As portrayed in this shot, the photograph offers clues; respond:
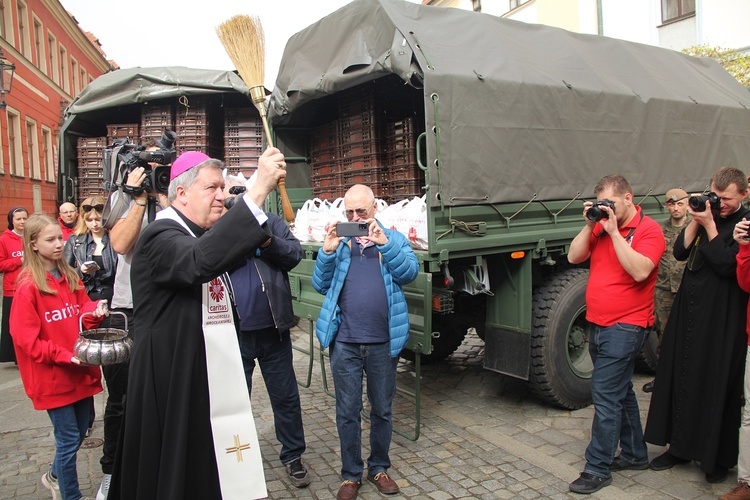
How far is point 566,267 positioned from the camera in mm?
5398

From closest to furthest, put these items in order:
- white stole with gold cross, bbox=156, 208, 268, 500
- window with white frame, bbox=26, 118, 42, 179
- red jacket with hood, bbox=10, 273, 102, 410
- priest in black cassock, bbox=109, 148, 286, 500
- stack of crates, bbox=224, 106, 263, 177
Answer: priest in black cassock, bbox=109, 148, 286, 500, white stole with gold cross, bbox=156, 208, 268, 500, red jacket with hood, bbox=10, 273, 102, 410, stack of crates, bbox=224, 106, 263, 177, window with white frame, bbox=26, 118, 42, 179

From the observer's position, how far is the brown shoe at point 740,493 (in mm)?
3451

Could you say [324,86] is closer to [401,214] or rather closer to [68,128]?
[401,214]

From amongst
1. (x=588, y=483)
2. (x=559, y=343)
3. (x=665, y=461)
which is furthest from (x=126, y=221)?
(x=665, y=461)

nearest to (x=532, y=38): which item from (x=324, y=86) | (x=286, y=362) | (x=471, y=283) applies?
(x=324, y=86)

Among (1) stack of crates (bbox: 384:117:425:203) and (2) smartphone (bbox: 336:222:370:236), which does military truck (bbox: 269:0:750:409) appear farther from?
(2) smartphone (bbox: 336:222:370:236)

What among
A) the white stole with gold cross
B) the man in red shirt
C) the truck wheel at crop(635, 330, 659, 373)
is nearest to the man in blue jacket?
the man in red shirt

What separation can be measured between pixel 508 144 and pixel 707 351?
1.98 metres

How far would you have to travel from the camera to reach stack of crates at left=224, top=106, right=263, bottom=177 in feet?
25.2

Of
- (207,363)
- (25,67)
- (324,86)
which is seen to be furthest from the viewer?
(25,67)

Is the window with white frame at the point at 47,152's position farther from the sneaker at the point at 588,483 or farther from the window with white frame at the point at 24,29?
the sneaker at the point at 588,483

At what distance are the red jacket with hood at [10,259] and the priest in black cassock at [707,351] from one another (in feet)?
20.6

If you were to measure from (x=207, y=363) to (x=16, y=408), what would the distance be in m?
4.24

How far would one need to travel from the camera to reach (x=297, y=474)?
13.0 ft
